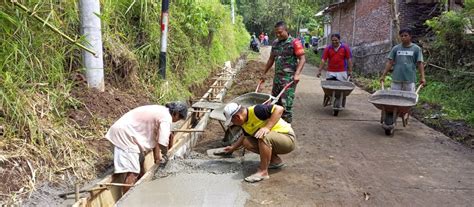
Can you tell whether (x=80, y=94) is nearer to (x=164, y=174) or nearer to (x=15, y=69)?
(x=15, y=69)

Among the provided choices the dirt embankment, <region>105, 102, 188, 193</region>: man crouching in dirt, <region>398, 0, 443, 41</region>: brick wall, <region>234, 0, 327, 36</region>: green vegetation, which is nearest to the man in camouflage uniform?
the dirt embankment

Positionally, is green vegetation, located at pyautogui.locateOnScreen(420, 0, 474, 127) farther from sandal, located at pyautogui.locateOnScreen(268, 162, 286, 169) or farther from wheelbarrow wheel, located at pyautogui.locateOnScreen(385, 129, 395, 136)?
sandal, located at pyautogui.locateOnScreen(268, 162, 286, 169)

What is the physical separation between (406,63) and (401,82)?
36 cm

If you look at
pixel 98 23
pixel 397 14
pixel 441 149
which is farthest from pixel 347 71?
pixel 397 14

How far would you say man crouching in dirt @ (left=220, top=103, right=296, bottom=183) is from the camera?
14.2ft

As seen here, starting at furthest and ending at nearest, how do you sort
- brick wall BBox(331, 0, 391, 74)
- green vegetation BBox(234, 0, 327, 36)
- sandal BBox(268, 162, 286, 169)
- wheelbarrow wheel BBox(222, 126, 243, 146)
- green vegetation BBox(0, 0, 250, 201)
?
green vegetation BBox(234, 0, 327, 36) < brick wall BBox(331, 0, 391, 74) < wheelbarrow wheel BBox(222, 126, 243, 146) < sandal BBox(268, 162, 286, 169) < green vegetation BBox(0, 0, 250, 201)

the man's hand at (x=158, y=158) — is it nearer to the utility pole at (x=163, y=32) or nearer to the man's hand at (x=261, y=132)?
the man's hand at (x=261, y=132)

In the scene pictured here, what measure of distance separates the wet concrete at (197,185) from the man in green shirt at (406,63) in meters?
3.22

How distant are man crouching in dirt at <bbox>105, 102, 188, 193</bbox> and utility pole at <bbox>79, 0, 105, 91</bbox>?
1635 mm

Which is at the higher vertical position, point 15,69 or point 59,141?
point 15,69

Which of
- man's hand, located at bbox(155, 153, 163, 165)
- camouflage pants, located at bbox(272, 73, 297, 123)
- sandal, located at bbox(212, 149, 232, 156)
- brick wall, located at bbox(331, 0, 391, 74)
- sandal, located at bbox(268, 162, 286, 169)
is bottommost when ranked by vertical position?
sandal, located at bbox(268, 162, 286, 169)

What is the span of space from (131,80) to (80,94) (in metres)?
1.52

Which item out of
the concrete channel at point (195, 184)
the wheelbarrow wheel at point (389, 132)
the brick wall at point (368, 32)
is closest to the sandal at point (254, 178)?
the concrete channel at point (195, 184)

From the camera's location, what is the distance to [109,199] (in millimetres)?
4164
